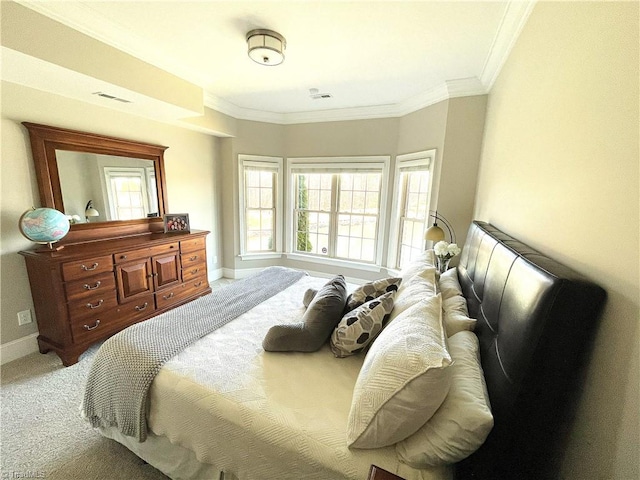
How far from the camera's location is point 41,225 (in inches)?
81.8

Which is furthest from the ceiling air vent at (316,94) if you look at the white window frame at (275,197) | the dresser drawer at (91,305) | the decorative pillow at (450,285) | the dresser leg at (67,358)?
the dresser leg at (67,358)

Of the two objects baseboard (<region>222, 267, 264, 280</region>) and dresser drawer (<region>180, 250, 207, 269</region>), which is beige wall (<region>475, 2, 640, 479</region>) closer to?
dresser drawer (<region>180, 250, 207, 269</region>)

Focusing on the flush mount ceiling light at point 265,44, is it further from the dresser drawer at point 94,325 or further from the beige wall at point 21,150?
the dresser drawer at point 94,325

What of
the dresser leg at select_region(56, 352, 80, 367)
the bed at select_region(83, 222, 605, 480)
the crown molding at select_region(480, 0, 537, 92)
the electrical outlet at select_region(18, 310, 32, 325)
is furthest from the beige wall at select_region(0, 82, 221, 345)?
the crown molding at select_region(480, 0, 537, 92)

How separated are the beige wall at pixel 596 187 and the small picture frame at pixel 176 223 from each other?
11.6ft

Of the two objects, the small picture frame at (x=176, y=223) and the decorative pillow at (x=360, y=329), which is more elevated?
the small picture frame at (x=176, y=223)

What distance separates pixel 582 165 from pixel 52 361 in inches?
148

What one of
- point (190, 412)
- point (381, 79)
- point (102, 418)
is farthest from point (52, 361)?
point (381, 79)

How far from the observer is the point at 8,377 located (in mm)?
2051

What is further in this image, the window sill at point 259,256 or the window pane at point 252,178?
the window sill at point 259,256

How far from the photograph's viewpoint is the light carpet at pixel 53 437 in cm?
142

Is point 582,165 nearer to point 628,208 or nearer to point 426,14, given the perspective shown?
point 628,208

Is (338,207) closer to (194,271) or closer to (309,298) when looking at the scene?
(194,271)

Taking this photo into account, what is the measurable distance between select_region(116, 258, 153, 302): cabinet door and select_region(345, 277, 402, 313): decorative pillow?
2.27 meters
